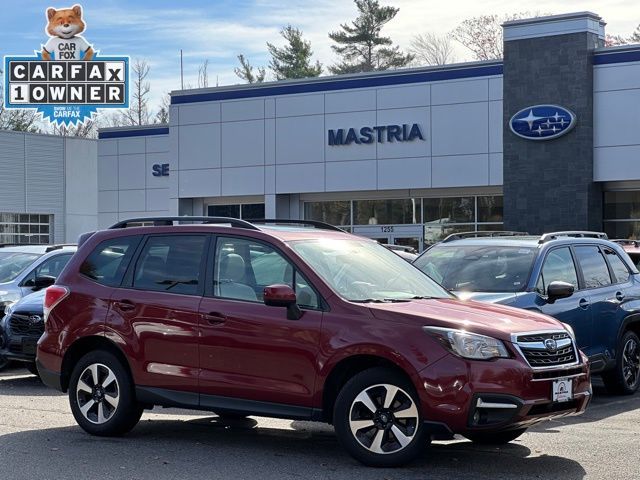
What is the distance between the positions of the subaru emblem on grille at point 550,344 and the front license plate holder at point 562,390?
8.9 inches

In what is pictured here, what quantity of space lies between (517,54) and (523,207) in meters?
4.31

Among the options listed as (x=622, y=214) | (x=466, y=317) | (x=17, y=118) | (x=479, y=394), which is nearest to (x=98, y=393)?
(x=466, y=317)

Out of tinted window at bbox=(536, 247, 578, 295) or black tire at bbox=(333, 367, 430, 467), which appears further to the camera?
tinted window at bbox=(536, 247, 578, 295)

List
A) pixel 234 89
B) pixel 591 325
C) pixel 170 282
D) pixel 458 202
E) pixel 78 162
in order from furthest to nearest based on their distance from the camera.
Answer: pixel 78 162, pixel 234 89, pixel 458 202, pixel 591 325, pixel 170 282

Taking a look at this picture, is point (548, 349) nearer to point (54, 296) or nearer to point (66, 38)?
point (54, 296)

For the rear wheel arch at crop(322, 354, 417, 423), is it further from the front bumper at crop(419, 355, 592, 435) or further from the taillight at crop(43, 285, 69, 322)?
the taillight at crop(43, 285, 69, 322)

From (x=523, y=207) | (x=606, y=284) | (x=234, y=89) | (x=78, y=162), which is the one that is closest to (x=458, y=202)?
(x=523, y=207)

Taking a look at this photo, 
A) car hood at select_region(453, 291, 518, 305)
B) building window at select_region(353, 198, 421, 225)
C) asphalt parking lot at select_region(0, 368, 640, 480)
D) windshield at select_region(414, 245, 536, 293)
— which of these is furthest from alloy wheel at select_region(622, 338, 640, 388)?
building window at select_region(353, 198, 421, 225)

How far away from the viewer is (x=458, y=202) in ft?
106

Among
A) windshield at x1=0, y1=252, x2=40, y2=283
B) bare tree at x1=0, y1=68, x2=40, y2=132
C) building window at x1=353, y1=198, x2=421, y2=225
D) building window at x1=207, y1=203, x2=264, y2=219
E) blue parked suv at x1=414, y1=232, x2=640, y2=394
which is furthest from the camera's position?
bare tree at x1=0, y1=68, x2=40, y2=132

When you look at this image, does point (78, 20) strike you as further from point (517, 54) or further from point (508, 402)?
point (508, 402)

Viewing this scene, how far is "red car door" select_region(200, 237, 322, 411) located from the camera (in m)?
7.80

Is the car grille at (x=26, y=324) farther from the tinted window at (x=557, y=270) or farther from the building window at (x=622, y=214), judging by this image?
the building window at (x=622, y=214)

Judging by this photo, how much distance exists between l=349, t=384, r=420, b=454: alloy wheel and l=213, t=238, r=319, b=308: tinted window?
85cm
